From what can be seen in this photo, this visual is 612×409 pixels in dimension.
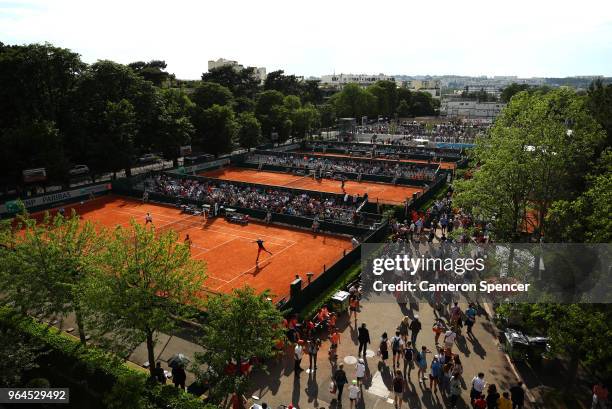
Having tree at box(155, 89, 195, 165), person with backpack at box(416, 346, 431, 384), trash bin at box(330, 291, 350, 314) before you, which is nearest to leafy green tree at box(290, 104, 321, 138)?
tree at box(155, 89, 195, 165)

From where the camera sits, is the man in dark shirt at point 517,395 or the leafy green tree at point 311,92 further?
the leafy green tree at point 311,92

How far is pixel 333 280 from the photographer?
24.3 meters

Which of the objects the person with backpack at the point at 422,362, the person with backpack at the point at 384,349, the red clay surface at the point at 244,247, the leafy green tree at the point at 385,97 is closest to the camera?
the person with backpack at the point at 422,362

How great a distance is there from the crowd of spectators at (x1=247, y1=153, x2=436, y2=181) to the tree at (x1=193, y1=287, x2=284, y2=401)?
4019 centimetres

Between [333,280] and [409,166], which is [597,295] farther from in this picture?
[409,166]

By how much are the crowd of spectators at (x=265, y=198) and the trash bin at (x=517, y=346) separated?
1767 centimetres

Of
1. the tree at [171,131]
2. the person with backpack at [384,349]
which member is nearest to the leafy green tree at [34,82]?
the tree at [171,131]

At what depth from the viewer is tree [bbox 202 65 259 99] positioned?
334 feet

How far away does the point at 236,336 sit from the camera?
42.5ft

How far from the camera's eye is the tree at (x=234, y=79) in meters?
102

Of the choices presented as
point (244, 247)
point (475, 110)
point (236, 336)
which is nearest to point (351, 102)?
point (475, 110)

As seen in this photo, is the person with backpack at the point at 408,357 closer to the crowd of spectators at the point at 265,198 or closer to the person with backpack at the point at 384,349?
the person with backpack at the point at 384,349

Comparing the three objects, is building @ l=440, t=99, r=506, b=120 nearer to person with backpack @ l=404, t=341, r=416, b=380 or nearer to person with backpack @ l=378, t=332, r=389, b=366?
person with backpack @ l=404, t=341, r=416, b=380

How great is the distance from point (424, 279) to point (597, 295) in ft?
37.8
